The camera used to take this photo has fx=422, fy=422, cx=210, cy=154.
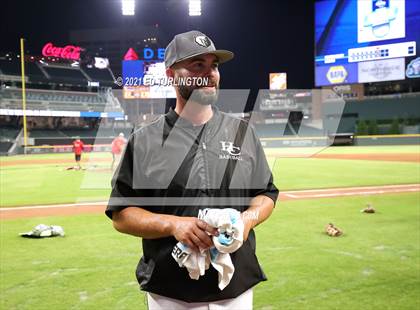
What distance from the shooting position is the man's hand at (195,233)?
72.5 inches

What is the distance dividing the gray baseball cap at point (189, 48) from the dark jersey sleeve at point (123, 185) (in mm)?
503

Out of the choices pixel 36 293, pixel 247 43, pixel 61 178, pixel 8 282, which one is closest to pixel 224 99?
pixel 36 293

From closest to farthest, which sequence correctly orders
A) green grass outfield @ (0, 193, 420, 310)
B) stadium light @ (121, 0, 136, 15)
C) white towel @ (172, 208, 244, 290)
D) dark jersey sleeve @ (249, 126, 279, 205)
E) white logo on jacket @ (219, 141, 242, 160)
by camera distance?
white towel @ (172, 208, 244, 290)
white logo on jacket @ (219, 141, 242, 160)
dark jersey sleeve @ (249, 126, 279, 205)
green grass outfield @ (0, 193, 420, 310)
stadium light @ (121, 0, 136, 15)

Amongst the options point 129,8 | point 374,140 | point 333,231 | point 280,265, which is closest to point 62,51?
point 129,8

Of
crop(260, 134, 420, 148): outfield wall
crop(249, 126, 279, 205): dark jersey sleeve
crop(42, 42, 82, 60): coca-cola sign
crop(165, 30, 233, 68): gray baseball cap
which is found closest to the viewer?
crop(165, 30, 233, 68): gray baseball cap

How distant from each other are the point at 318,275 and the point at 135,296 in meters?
2.33

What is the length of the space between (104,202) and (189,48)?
1045 cm

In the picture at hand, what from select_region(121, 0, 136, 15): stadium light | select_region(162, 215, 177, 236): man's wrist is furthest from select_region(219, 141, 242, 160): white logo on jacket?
select_region(121, 0, 136, 15): stadium light

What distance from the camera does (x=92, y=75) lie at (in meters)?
60.1

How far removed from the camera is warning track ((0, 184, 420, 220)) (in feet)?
34.0

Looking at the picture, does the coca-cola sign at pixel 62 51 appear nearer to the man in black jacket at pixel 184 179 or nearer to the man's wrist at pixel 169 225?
the man in black jacket at pixel 184 179

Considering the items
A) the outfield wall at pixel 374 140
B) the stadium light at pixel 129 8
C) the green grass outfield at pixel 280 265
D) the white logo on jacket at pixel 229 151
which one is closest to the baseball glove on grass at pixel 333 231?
the green grass outfield at pixel 280 265

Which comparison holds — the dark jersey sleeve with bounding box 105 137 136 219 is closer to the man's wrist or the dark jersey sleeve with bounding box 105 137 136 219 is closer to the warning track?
the man's wrist

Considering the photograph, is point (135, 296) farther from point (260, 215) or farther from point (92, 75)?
point (92, 75)
